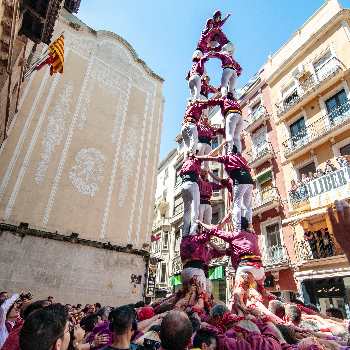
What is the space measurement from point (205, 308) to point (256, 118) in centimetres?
2018

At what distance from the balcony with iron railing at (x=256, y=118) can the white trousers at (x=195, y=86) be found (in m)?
15.1

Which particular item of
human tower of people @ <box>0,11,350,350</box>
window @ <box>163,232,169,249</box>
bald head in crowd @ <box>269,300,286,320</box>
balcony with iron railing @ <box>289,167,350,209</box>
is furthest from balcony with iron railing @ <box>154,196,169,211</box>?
bald head in crowd @ <box>269,300,286,320</box>

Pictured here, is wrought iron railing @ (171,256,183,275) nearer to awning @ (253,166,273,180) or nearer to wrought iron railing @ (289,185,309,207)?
awning @ (253,166,273,180)

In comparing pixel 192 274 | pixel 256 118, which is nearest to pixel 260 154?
pixel 256 118

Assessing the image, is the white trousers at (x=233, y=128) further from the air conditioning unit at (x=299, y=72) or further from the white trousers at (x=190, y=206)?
the air conditioning unit at (x=299, y=72)

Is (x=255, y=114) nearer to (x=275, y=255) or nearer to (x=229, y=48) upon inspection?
(x=275, y=255)

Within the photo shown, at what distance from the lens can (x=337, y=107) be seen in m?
15.9

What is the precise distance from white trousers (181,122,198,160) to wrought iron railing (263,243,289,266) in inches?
497

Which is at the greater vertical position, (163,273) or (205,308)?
(163,273)

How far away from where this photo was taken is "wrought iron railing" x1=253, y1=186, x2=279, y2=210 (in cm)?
1872

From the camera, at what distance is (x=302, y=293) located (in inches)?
583

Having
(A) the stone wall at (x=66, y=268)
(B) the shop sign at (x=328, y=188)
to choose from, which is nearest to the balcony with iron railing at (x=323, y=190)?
(B) the shop sign at (x=328, y=188)

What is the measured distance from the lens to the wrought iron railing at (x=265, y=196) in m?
18.7

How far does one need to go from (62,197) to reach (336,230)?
1316cm
